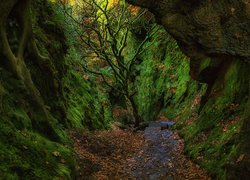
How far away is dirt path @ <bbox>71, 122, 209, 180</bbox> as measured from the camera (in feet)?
34.0

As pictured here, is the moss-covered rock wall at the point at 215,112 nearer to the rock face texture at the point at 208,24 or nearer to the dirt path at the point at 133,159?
the dirt path at the point at 133,159

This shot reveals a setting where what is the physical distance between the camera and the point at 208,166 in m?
10.1

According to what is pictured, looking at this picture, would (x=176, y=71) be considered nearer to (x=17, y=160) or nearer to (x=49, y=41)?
(x=49, y=41)

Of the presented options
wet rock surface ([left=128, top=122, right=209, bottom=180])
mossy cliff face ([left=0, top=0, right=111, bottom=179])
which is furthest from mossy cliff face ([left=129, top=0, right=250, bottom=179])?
mossy cliff face ([left=0, top=0, right=111, bottom=179])

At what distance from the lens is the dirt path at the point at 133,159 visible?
10352 mm

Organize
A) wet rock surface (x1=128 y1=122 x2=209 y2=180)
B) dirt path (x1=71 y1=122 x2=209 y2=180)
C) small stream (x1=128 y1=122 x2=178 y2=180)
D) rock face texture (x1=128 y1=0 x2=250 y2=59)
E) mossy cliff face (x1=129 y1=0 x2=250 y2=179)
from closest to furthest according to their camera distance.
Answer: dirt path (x1=71 y1=122 x2=209 y2=180)
wet rock surface (x1=128 y1=122 x2=209 y2=180)
mossy cliff face (x1=129 y1=0 x2=250 y2=179)
small stream (x1=128 y1=122 x2=178 y2=180)
rock face texture (x1=128 y1=0 x2=250 y2=59)

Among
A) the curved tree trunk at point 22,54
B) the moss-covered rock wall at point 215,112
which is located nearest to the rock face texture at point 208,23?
the moss-covered rock wall at point 215,112

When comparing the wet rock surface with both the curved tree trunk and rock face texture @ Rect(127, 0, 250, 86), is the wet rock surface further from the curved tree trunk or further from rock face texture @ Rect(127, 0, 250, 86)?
rock face texture @ Rect(127, 0, 250, 86)

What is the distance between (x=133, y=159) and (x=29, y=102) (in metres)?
5.72

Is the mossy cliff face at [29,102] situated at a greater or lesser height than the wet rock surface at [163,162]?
greater

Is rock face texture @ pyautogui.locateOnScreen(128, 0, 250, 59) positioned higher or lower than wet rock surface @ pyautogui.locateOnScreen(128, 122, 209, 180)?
higher

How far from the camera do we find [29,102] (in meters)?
8.74

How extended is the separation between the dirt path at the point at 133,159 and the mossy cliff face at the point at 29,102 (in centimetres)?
97

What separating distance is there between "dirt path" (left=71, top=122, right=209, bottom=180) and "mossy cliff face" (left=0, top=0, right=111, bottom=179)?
97 centimetres
